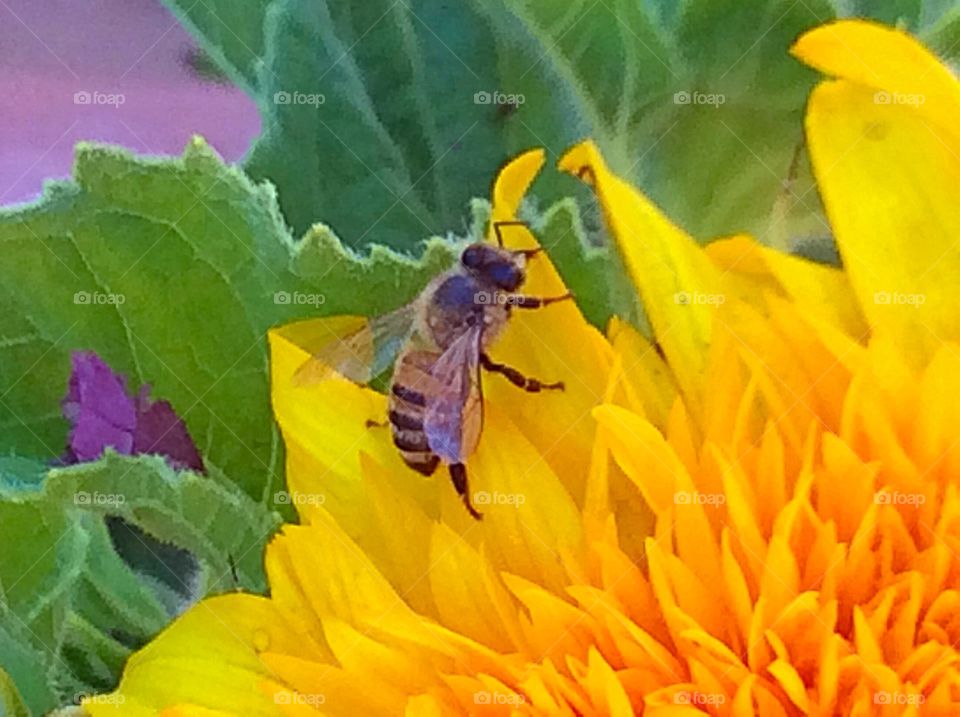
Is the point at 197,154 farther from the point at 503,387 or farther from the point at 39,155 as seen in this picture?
the point at 503,387

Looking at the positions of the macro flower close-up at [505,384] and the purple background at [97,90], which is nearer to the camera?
the macro flower close-up at [505,384]

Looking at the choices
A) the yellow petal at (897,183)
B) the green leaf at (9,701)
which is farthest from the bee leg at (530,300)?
the green leaf at (9,701)

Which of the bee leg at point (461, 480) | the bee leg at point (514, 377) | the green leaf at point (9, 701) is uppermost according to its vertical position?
the bee leg at point (514, 377)

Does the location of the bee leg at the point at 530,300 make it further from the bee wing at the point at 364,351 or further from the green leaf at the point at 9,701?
the green leaf at the point at 9,701

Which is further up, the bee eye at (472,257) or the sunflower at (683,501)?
the bee eye at (472,257)

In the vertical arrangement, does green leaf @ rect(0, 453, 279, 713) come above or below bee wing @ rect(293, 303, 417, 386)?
below

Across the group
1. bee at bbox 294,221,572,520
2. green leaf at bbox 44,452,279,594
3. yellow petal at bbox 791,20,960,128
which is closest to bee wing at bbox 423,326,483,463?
bee at bbox 294,221,572,520

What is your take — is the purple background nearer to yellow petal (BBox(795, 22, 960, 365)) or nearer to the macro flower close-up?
the macro flower close-up

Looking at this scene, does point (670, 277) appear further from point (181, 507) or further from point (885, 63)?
point (181, 507)

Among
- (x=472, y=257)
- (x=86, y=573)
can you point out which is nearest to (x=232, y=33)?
(x=472, y=257)
